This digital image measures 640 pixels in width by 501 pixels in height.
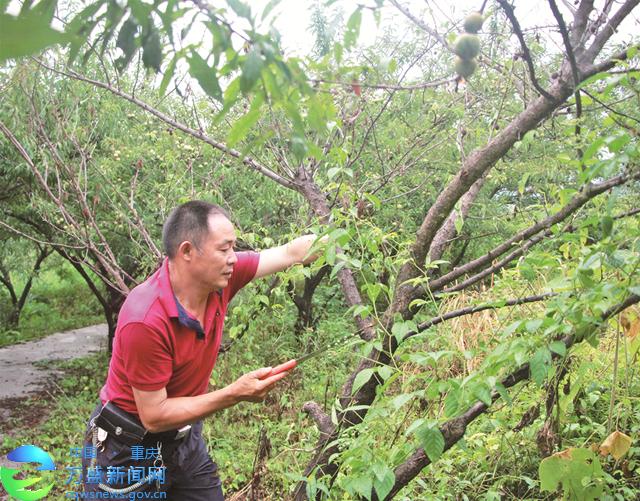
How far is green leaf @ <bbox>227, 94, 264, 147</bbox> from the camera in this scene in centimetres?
78

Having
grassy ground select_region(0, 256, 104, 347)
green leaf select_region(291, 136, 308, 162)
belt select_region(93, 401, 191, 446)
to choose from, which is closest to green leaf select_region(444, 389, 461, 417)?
green leaf select_region(291, 136, 308, 162)

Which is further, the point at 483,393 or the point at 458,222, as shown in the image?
the point at 458,222

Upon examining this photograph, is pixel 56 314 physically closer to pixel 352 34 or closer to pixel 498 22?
pixel 498 22

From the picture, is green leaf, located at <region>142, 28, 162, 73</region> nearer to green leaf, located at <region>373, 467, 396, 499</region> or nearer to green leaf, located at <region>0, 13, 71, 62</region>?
green leaf, located at <region>0, 13, 71, 62</region>

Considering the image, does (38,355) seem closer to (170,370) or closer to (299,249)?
(299,249)

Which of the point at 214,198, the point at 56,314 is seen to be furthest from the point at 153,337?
the point at 56,314

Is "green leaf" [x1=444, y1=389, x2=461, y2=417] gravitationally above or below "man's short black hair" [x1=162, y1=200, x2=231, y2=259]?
below

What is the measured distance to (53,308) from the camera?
46.0ft

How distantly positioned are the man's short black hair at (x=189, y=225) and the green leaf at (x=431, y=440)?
966mm

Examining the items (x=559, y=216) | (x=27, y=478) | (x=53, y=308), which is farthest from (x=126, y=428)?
(x=53, y=308)

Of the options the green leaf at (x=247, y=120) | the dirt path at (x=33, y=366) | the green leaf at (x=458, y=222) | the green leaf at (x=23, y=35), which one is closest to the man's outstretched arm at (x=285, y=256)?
the green leaf at (x=458, y=222)

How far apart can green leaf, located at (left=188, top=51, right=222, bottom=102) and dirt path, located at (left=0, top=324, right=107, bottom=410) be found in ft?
23.3

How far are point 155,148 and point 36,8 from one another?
501 cm

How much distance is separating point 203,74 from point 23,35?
31cm
